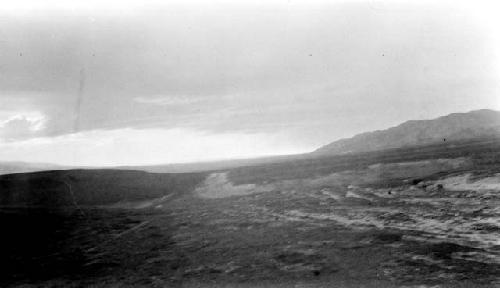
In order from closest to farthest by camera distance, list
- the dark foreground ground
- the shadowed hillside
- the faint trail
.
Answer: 1. the dark foreground ground
2. the faint trail
3. the shadowed hillside

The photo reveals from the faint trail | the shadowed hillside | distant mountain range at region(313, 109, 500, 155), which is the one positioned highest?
distant mountain range at region(313, 109, 500, 155)

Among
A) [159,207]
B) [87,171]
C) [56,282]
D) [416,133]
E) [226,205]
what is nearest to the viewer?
[56,282]

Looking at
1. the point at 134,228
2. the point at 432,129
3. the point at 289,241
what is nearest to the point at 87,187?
the point at 134,228

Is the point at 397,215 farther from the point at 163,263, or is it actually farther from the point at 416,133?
the point at 416,133

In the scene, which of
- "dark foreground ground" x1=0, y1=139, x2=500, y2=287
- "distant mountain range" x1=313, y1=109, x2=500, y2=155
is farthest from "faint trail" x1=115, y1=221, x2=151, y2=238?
"distant mountain range" x1=313, y1=109, x2=500, y2=155

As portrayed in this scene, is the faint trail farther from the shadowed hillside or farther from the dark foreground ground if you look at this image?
the shadowed hillside

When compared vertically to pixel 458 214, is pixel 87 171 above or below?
above

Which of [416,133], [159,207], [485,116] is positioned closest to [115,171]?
[159,207]

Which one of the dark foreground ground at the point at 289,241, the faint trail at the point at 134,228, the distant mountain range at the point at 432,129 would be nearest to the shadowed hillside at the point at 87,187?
the dark foreground ground at the point at 289,241

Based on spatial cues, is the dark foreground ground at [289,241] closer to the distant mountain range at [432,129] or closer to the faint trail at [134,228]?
the faint trail at [134,228]
